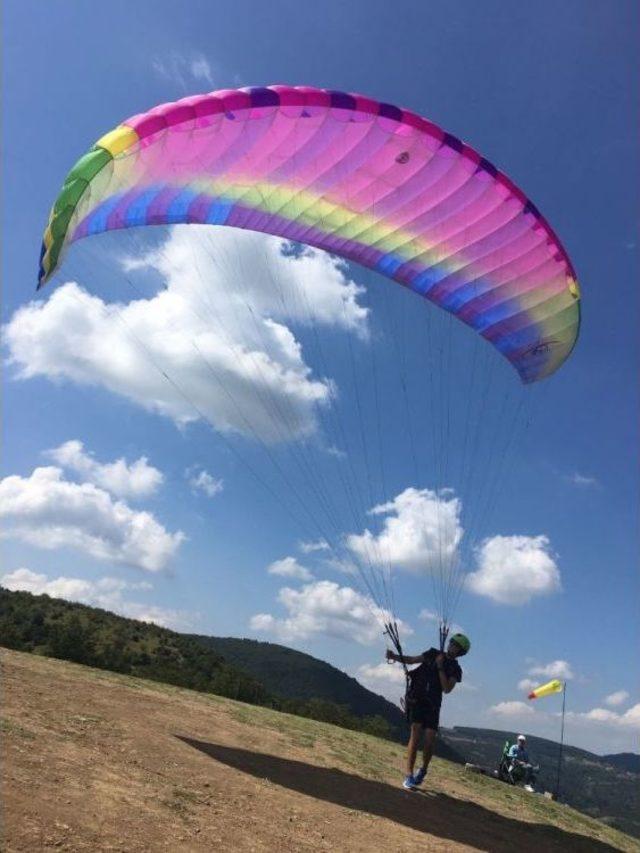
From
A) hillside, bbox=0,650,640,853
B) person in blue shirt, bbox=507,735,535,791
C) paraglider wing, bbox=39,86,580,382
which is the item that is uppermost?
paraglider wing, bbox=39,86,580,382

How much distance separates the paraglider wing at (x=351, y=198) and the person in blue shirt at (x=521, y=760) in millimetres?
9555

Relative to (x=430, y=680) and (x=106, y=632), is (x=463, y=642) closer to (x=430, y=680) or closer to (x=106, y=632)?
(x=430, y=680)

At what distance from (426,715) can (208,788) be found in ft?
12.6

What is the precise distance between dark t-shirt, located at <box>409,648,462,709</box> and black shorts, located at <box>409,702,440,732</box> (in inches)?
2.0

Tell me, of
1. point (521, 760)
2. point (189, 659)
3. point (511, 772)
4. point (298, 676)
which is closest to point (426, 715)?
point (511, 772)

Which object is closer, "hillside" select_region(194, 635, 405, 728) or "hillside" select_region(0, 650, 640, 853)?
"hillside" select_region(0, 650, 640, 853)

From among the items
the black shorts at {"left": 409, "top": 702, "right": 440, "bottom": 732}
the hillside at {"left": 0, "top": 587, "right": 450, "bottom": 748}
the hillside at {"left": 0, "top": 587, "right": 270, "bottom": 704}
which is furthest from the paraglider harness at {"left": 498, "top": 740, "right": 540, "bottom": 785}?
the hillside at {"left": 0, "top": 587, "right": 270, "bottom": 704}

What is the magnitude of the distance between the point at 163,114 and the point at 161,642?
63.7m

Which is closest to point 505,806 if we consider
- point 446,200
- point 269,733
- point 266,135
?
point 269,733

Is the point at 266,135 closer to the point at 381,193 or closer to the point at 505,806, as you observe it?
the point at 381,193

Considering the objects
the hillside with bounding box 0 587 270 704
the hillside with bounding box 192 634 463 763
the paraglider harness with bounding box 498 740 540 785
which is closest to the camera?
the paraglider harness with bounding box 498 740 540 785

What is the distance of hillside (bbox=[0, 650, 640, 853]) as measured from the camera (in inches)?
209

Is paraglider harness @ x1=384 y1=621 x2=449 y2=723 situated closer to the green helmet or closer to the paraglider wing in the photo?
the green helmet

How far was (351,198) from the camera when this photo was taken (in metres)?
11.3
